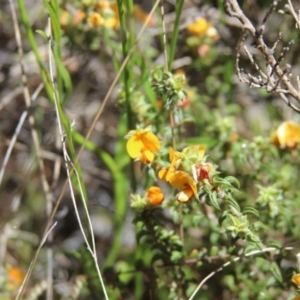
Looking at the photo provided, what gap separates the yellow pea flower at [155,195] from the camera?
1.33 meters

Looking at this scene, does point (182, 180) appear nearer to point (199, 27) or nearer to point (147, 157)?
point (147, 157)

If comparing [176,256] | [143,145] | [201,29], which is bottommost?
[176,256]

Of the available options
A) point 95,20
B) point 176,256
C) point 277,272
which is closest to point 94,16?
point 95,20

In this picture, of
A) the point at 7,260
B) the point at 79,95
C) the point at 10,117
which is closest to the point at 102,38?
the point at 79,95

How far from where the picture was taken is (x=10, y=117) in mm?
2363

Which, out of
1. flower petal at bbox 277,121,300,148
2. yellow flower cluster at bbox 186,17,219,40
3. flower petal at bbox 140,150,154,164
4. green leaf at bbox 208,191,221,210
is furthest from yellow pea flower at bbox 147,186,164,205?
yellow flower cluster at bbox 186,17,219,40

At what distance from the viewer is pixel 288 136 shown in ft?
5.46

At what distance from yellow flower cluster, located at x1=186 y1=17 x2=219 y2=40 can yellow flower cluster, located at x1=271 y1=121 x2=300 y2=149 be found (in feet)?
1.57

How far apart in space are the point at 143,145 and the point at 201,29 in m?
0.77

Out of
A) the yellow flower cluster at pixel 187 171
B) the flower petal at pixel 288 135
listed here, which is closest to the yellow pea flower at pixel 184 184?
the yellow flower cluster at pixel 187 171

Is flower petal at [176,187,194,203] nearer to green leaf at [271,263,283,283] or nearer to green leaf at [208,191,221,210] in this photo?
green leaf at [208,191,221,210]

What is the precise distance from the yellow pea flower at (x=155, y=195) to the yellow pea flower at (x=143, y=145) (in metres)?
0.07

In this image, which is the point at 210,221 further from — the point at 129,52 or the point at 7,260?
the point at 7,260

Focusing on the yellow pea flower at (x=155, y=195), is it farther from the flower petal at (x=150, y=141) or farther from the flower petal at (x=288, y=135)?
the flower petal at (x=288, y=135)
